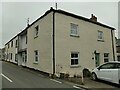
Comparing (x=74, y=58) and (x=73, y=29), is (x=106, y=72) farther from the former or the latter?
(x=73, y=29)

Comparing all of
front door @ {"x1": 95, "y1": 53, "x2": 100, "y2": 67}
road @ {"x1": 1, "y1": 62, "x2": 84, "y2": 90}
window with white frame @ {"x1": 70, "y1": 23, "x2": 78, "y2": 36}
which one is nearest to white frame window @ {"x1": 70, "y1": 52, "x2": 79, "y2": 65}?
window with white frame @ {"x1": 70, "y1": 23, "x2": 78, "y2": 36}

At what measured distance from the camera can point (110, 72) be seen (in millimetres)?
14062

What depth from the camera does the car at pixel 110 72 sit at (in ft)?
44.1

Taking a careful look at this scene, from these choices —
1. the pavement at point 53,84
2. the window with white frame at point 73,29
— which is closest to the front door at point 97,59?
the window with white frame at point 73,29

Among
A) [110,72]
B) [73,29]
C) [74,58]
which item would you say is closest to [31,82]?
[110,72]

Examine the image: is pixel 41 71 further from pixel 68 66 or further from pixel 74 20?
pixel 74 20

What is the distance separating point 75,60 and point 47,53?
2.90 meters

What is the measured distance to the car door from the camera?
14.1 meters

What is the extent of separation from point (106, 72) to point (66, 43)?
20.1ft

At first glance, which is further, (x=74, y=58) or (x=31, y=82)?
(x=74, y=58)

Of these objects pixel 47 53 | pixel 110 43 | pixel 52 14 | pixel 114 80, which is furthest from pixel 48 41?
pixel 110 43

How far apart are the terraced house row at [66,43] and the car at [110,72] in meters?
4.25

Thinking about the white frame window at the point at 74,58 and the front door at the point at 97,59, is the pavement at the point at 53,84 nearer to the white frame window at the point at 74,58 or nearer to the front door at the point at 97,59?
the white frame window at the point at 74,58

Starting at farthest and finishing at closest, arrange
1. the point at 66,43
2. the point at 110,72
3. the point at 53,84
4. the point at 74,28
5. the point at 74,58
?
the point at 74,28, the point at 74,58, the point at 66,43, the point at 110,72, the point at 53,84
